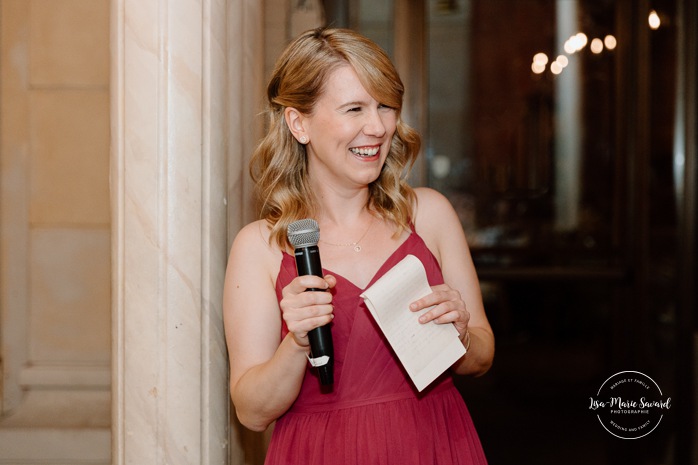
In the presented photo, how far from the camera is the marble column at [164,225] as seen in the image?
1939 mm

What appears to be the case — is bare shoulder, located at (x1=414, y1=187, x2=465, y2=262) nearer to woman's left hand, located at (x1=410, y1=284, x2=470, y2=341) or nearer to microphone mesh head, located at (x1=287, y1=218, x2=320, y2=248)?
woman's left hand, located at (x1=410, y1=284, x2=470, y2=341)

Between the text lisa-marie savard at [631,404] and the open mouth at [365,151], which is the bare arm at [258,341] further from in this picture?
the text lisa-marie savard at [631,404]

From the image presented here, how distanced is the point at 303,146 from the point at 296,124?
0.38 feet

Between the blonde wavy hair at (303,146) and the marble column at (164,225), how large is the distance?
176mm

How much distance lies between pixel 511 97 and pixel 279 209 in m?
2.88

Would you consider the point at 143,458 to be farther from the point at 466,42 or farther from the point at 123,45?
the point at 466,42

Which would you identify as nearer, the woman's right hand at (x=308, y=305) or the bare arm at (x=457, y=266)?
the woman's right hand at (x=308, y=305)

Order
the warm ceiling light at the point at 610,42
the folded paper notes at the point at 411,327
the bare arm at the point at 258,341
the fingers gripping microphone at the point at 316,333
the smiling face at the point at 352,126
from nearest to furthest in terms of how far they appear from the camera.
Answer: the fingers gripping microphone at the point at 316,333 < the folded paper notes at the point at 411,327 < the bare arm at the point at 258,341 < the smiling face at the point at 352,126 < the warm ceiling light at the point at 610,42

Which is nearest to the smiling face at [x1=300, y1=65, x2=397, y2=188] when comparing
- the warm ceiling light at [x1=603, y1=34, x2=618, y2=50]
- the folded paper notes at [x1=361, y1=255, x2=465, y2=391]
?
the folded paper notes at [x1=361, y1=255, x2=465, y2=391]

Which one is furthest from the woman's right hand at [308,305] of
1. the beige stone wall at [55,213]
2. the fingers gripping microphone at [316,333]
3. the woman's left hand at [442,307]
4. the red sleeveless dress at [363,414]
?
the beige stone wall at [55,213]

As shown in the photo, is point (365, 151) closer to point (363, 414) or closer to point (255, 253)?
point (255, 253)

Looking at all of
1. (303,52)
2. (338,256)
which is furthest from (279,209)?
(303,52)

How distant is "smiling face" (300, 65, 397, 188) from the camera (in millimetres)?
1782

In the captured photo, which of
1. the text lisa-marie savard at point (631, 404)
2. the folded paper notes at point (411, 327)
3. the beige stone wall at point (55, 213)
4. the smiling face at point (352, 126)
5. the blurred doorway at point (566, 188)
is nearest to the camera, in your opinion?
the folded paper notes at point (411, 327)
